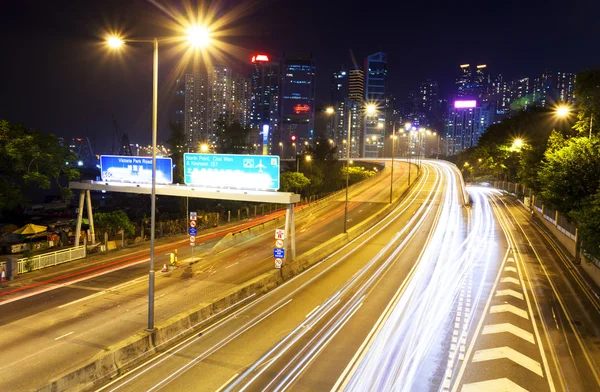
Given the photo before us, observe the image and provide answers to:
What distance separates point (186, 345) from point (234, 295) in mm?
4300

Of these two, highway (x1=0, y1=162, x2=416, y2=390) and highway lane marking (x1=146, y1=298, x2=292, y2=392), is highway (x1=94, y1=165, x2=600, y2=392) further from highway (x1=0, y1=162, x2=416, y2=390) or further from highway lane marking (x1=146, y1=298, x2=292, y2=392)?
highway (x1=0, y1=162, x2=416, y2=390)

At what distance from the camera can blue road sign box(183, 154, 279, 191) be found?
79.1 ft

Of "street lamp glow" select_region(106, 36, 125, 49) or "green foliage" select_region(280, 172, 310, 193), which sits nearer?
"street lamp glow" select_region(106, 36, 125, 49)

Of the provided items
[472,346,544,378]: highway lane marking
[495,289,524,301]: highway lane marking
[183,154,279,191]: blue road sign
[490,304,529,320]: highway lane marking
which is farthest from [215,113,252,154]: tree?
[472,346,544,378]: highway lane marking

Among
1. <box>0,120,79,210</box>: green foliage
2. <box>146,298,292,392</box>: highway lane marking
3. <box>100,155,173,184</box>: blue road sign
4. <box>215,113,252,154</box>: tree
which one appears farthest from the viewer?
<box>215,113,252,154</box>: tree

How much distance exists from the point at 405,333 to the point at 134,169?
66.7ft

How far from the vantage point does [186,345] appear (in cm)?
1427

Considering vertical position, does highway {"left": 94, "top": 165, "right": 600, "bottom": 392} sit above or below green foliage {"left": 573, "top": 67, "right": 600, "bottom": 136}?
below

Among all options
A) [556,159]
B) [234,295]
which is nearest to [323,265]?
[234,295]

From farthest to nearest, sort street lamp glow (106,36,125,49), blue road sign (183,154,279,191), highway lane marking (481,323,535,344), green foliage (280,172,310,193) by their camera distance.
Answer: green foliage (280,172,310,193) → blue road sign (183,154,279,191) → highway lane marking (481,323,535,344) → street lamp glow (106,36,125,49)

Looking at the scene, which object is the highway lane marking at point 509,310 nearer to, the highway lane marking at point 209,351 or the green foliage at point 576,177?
the highway lane marking at point 209,351

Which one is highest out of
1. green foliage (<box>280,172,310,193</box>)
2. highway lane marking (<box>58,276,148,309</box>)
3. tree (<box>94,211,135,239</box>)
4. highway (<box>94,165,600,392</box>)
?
green foliage (<box>280,172,310,193</box>)

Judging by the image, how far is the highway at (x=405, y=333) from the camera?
11969 mm

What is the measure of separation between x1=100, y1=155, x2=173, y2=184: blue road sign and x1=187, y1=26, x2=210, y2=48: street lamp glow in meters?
13.0
